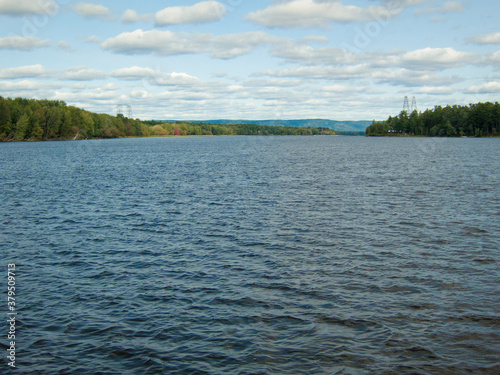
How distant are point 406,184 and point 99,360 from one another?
149 feet

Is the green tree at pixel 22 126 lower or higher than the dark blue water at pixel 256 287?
higher

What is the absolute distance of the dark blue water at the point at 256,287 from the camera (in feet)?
42.7

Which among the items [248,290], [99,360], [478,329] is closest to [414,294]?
[478,329]

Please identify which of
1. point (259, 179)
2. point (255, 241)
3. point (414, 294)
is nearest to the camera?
point (414, 294)

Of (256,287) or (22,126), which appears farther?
(22,126)

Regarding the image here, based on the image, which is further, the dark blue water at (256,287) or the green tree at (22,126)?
the green tree at (22,126)

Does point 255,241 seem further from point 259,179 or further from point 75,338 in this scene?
point 259,179

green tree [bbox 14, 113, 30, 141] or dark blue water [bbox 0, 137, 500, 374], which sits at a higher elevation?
green tree [bbox 14, 113, 30, 141]

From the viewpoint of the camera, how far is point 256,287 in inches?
721

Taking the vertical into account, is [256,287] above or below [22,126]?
below

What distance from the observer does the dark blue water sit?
13.0m

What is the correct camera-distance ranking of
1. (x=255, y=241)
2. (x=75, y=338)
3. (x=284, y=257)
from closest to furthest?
(x=75, y=338) → (x=284, y=257) → (x=255, y=241)

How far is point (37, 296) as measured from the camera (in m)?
17.5

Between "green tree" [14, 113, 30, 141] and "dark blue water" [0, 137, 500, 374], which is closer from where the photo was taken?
"dark blue water" [0, 137, 500, 374]
